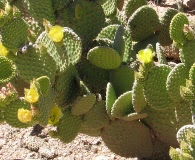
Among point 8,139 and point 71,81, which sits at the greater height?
point 71,81

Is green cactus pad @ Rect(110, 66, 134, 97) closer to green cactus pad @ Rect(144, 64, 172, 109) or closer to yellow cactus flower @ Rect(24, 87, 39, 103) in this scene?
green cactus pad @ Rect(144, 64, 172, 109)

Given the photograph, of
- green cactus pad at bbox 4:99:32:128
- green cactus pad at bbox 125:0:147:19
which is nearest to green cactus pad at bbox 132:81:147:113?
green cactus pad at bbox 4:99:32:128

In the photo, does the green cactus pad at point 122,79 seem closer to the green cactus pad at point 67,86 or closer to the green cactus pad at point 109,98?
the green cactus pad at point 109,98

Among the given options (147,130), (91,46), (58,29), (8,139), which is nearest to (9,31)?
(58,29)

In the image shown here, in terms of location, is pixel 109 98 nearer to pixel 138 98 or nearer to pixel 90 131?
pixel 138 98

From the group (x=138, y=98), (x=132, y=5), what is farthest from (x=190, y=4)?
(x=138, y=98)

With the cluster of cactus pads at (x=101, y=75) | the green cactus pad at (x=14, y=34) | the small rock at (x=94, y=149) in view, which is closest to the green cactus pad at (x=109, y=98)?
the cluster of cactus pads at (x=101, y=75)

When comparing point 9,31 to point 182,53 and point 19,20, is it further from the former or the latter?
point 182,53
